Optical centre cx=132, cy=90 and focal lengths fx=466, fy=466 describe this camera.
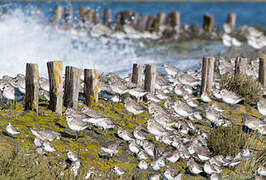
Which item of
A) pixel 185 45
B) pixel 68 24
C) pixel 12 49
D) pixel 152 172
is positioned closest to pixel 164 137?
pixel 152 172

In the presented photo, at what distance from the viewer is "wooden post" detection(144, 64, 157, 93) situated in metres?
15.1

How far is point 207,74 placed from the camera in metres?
16.7

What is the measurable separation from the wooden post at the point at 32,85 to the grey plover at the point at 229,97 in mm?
6647

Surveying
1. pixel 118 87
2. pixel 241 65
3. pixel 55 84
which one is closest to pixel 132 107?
pixel 118 87

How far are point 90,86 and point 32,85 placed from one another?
1975 millimetres

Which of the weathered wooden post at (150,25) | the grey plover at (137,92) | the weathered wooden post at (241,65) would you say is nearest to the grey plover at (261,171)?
the grey plover at (137,92)

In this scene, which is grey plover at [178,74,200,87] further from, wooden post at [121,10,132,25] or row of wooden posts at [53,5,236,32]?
wooden post at [121,10,132,25]

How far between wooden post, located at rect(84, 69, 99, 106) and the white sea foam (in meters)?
8.57

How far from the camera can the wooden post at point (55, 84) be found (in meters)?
12.5

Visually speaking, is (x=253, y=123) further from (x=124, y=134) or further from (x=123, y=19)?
(x=123, y=19)

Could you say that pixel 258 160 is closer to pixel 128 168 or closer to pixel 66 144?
pixel 128 168

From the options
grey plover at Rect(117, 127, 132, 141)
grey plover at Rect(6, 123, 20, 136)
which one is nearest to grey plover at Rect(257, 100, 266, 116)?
grey plover at Rect(117, 127, 132, 141)

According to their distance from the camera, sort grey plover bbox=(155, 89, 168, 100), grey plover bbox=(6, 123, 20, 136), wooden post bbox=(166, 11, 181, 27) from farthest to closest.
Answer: wooden post bbox=(166, 11, 181, 27)
grey plover bbox=(155, 89, 168, 100)
grey plover bbox=(6, 123, 20, 136)

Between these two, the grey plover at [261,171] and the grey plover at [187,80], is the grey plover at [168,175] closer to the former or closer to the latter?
the grey plover at [261,171]
